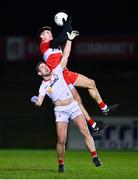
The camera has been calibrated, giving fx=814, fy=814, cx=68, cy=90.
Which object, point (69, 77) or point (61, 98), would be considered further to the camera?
point (69, 77)

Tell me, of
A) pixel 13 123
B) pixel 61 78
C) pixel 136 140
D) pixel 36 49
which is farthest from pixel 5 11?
pixel 61 78

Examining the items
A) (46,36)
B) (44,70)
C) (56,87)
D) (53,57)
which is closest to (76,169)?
(56,87)

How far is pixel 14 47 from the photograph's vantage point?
32.8 metres

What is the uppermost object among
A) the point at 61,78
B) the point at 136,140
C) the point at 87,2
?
the point at 87,2

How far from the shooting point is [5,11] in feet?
118

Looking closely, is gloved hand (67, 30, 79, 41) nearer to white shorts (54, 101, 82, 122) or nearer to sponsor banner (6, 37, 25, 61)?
white shorts (54, 101, 82, 122)

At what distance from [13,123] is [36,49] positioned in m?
5.20

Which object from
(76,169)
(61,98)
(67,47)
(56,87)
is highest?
(67,47)

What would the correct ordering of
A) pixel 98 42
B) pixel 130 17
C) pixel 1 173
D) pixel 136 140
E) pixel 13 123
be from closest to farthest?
pixel 1 173 < pixel 136 140 < pixel 13 123 < pixel 98 42 < pixel 130 17

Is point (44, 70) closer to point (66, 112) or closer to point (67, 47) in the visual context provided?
point (67, 47)

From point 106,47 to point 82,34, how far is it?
1758 mm

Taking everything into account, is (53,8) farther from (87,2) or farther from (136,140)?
(136,140)

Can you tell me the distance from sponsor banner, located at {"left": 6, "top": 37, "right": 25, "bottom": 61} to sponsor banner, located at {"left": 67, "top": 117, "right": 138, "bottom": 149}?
7.44 metres

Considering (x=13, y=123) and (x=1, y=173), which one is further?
(x=13, y=123)
